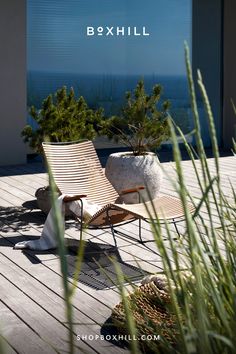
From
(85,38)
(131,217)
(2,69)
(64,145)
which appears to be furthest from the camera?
(85,38)

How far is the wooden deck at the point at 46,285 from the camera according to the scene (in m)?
3.63

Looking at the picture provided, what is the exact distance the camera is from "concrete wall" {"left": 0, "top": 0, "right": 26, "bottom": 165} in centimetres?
952

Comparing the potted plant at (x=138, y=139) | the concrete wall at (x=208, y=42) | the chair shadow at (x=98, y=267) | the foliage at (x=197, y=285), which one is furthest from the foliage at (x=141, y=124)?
the concrete wall at (x=208, y=42)

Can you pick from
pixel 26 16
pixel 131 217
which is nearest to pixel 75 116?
pixel 131 217

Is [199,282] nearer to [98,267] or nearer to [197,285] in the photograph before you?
[197,285]

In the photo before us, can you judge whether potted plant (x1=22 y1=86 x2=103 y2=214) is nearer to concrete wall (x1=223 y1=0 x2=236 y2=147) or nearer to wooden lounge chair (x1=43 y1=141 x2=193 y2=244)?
wooden lounge chair (x1=43 y1=141 x2=193 y2=244)

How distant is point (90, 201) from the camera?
567 cm

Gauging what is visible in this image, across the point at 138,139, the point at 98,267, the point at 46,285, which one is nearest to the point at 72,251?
the point at 98,267

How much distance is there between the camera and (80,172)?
233 inches

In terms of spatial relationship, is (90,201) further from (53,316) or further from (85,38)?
(85,38)

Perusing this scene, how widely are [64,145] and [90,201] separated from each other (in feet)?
2.07

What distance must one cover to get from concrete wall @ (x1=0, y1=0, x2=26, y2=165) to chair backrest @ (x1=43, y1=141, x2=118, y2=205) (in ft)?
12.1

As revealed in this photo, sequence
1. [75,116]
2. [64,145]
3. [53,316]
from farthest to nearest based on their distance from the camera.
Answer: [75,116] → [64,145] → [53,316]

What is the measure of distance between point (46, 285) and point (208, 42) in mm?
7761
